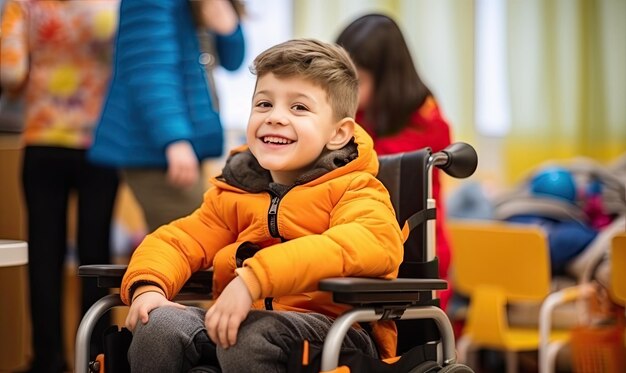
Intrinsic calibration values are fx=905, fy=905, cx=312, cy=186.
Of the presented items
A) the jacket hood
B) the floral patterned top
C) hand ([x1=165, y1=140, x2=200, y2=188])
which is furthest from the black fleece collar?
the floral patterned top

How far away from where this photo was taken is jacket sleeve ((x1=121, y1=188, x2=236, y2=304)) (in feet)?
4.99

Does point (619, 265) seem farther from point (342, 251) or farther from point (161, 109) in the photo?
point (161, 109)

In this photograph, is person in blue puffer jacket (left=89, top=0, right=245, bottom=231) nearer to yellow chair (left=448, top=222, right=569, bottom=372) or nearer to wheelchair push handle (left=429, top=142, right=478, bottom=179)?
wheelchair push handle (left=429, top=142, right=478, bottom=179)

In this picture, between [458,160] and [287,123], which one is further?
[458,160]

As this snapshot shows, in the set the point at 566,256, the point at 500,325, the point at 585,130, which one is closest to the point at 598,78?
the point at 585,130

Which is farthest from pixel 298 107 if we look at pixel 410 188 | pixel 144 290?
pixel 144 290

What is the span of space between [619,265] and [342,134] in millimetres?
889

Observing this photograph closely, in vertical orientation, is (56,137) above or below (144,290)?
above

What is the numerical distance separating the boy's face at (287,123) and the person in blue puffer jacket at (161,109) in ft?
2.25

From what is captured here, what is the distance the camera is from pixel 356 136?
64.4 inches

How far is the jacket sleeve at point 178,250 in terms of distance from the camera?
1521 millimetres

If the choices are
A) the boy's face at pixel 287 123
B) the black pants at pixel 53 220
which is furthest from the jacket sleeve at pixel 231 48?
the boy's face at pixel 287 123

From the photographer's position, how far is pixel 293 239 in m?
1.49

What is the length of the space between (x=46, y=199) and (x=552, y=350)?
1536mm
